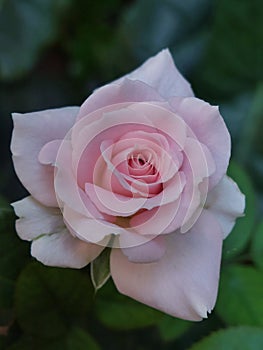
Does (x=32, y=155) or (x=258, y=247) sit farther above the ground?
(x=32, y=155)

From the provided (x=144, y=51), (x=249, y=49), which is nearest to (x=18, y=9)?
(x=144, y=51)

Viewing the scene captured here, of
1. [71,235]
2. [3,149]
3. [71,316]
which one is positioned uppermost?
[71,235]

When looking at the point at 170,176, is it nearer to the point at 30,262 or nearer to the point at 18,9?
the point at 30,262

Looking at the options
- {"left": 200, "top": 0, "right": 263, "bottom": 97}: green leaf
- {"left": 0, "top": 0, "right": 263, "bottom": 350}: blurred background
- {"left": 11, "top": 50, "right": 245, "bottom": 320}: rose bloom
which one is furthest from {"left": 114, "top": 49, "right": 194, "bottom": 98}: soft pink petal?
{"left": 200, "top": 0, "right": 263, "bottom": 97}: green leaf

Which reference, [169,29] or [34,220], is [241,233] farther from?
[169,29]

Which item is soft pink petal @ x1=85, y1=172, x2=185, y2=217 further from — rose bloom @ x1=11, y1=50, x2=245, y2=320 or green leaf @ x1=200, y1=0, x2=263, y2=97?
green leaf @ x1=200, y1=0, x2=263, y2=97

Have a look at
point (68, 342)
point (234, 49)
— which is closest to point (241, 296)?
point (68, 342)
